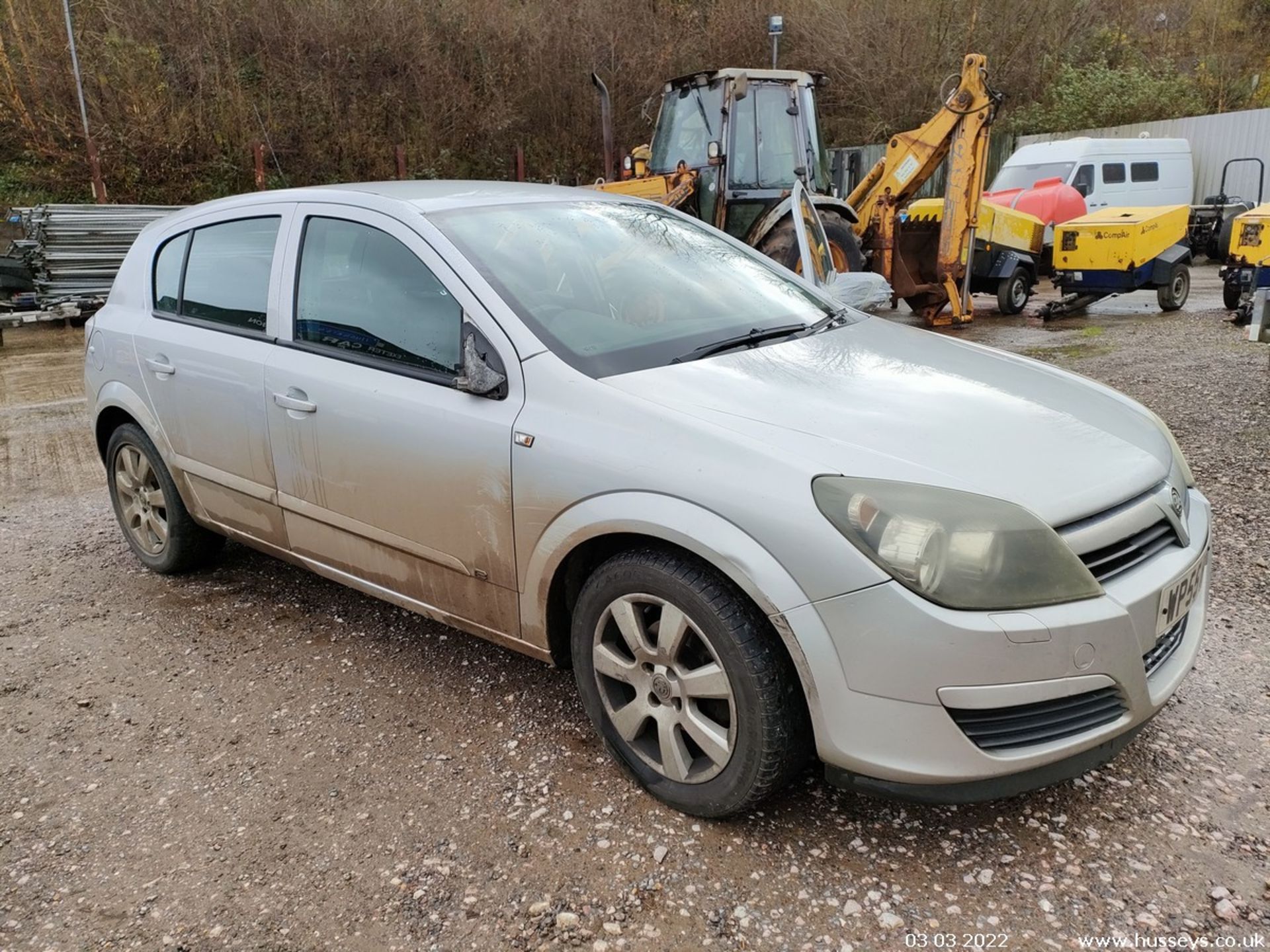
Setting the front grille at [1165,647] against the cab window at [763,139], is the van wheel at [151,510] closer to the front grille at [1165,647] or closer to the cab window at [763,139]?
the front grille at [1165,647]

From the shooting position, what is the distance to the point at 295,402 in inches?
124

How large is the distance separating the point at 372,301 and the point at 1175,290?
1119 centimetres

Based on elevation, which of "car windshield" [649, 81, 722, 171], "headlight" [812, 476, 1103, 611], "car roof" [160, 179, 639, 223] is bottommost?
"headlight" [812, 476, 1103, 611]

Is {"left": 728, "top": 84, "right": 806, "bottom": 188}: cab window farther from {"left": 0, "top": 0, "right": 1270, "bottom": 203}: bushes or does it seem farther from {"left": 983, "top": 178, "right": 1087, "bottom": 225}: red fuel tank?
{"left": 983, "top": 178, "right": 1087, "bottom": 225}: red fuel tank

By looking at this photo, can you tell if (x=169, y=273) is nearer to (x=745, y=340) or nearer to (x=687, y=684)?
(x=745, y=340)

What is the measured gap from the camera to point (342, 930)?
2184 mm

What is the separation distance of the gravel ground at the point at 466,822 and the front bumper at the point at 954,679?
0.92 ft

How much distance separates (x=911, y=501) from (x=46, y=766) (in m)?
2.65

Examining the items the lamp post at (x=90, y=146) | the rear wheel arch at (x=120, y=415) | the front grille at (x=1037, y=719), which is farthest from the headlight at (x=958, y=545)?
the lamp post at (x=90, y=146)

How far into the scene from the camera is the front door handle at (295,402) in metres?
3.11

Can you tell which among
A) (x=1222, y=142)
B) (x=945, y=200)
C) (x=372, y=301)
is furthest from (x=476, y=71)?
(x=372, y=301)

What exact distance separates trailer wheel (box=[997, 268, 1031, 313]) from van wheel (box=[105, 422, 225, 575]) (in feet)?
33.5

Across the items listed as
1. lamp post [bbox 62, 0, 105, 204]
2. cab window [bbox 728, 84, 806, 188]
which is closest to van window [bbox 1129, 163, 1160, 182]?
cab window [bbox 728, 84, 806, 188]

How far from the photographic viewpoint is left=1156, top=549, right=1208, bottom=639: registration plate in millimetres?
2250
